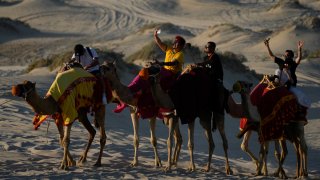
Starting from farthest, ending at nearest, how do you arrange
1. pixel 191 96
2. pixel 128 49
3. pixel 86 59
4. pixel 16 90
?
pixel 128 49 < pixel 86 59 < pixel 191 96 < pixel 16 90

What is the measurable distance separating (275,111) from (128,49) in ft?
95.5

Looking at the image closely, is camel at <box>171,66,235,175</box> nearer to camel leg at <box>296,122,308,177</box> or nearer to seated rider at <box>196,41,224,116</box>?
seated rider at <box>196,41,224,116</box>

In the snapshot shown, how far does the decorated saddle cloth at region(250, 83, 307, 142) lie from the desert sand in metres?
0.77

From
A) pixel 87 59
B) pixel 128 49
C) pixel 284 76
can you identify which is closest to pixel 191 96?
pixel 284 76

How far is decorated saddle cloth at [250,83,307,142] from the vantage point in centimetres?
1242

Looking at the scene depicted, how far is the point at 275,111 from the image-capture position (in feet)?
40.7

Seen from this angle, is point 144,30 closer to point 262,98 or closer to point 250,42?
A: point 250,42

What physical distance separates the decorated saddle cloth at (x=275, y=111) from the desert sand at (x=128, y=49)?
771mm

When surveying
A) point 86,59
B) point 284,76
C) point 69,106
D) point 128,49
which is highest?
point 128,49

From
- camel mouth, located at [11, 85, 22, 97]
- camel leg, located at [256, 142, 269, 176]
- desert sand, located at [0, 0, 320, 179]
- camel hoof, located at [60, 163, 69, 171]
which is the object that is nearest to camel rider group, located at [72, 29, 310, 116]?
camel leg, located at [256, 142, 269, 176]

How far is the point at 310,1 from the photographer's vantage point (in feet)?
204

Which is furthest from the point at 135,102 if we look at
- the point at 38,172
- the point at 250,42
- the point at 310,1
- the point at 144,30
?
the point at 310,1

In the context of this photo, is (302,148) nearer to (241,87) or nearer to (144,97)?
(241,87)

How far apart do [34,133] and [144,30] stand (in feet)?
103
